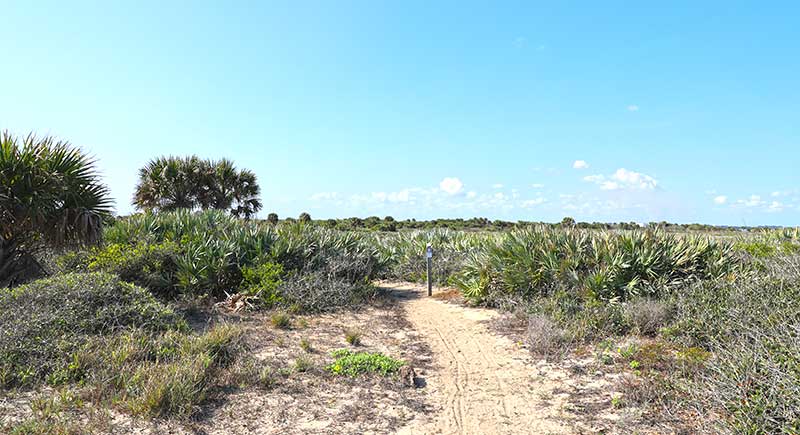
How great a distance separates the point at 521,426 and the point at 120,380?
4.12 metres

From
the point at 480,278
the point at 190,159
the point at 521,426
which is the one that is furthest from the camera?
the point at 190,159

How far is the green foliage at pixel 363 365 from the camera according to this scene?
19.6 feet

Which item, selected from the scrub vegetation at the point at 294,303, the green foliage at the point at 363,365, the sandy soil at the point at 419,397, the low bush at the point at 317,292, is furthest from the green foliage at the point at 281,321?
the green foliage at the point at 363,365

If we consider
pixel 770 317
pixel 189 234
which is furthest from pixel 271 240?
A: pixel 770 317

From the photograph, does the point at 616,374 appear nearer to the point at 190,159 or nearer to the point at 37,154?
the point at 37,154

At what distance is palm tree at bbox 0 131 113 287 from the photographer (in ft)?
26.3

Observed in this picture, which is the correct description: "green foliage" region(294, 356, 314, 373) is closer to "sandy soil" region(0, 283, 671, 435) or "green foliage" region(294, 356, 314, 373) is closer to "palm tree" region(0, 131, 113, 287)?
"sandy soil" region(0, 283, 671, 435)

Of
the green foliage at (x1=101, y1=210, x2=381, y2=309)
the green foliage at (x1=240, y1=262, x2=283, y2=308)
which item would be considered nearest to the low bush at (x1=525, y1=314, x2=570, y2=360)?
the green foliage at (x1=101, y1=210, x2=381, y2=309)

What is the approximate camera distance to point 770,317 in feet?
17.0

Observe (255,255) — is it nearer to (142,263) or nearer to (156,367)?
(142,263)

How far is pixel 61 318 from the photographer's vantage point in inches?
239

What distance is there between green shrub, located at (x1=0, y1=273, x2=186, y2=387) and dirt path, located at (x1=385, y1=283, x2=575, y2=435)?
3.89m

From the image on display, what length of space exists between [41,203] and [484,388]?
25.2 feet

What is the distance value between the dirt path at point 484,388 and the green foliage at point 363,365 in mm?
470
